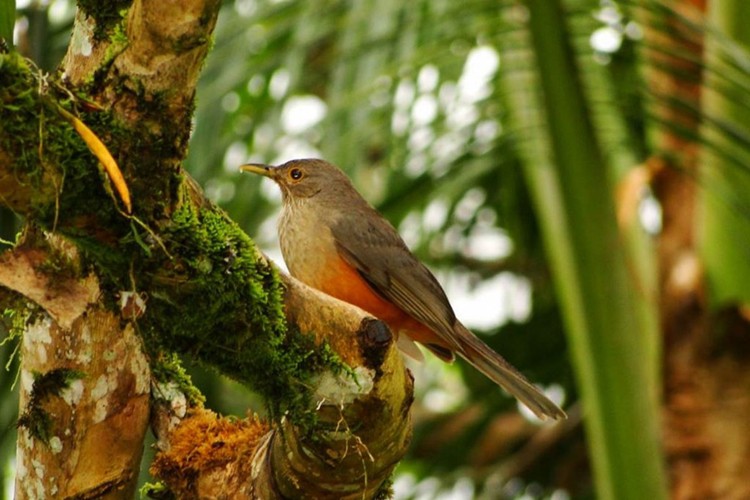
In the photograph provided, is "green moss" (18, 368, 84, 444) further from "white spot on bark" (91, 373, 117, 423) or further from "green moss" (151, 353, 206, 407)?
"green moss" (151, 353, 206, 407)

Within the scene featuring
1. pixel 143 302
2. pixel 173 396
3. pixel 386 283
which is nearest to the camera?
pixel 143 302

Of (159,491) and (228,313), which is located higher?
(228,313)

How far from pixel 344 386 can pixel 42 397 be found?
70 cm

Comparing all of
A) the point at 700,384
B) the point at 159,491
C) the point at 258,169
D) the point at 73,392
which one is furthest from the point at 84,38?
the point at 700,384

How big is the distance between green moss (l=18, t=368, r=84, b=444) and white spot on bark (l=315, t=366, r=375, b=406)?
548mm

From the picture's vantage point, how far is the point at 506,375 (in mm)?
4930

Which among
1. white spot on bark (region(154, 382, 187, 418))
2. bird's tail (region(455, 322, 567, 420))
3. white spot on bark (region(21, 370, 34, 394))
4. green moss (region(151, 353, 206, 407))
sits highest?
bird's tail (region(455, 322, 567, 420))

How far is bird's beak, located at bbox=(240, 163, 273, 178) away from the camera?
18.0 ft

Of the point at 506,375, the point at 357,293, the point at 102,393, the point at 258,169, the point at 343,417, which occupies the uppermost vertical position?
the point at 258,169

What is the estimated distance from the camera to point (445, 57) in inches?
223

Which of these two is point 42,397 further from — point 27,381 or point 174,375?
point 174,375

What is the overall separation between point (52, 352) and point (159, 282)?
1.28 ft

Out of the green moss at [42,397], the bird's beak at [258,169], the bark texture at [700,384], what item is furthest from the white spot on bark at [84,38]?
the bark texture at [700,384]

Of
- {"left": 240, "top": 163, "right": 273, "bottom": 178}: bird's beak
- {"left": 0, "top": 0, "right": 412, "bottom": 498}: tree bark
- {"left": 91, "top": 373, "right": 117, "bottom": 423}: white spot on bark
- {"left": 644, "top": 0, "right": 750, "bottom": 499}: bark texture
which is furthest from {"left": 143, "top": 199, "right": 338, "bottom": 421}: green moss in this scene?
{"left": 644, "top": 0, "right": 750, "bottom": 499}: bark texture
